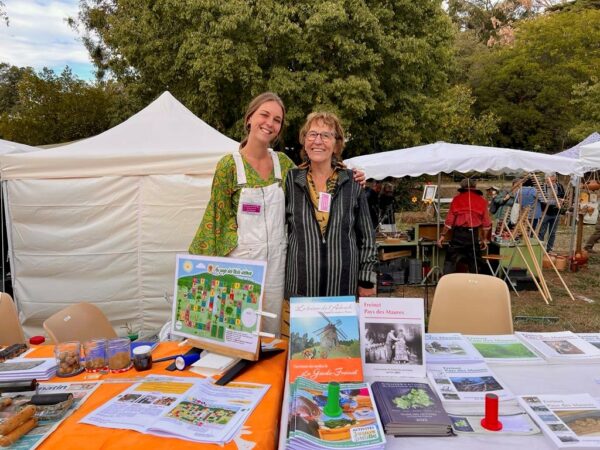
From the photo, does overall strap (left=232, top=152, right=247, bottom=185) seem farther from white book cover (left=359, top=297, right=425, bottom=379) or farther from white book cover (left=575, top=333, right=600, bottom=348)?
white book cover (left=575, top=333, right=600, bottom=348)

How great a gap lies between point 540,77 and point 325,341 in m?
23.4

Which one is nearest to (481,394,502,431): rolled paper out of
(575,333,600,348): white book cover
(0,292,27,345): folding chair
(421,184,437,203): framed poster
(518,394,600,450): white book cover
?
(518,394,600,450): white book cover

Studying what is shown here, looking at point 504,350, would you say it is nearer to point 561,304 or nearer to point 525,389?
point 525,389

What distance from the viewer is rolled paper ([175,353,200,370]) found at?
5.97 ft

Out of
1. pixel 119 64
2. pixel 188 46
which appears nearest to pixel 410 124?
pixel 188 46

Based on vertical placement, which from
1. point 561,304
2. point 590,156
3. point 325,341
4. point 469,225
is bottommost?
point 561,304

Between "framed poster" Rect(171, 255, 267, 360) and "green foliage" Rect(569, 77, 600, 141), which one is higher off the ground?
"green foliage" Rect(569, 77, 600, 141)

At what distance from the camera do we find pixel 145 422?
140 centimetres

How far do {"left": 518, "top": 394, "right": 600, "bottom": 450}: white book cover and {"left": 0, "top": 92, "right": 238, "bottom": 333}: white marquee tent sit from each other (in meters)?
3.49

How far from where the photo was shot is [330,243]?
2141mm

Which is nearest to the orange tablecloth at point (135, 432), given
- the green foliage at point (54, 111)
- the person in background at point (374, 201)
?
the person in background at point (374, 201)

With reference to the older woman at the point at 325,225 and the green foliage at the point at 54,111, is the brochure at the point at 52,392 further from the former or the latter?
the green foliage at the point at 54,111

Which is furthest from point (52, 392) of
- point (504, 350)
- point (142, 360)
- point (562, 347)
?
point (562, 347)

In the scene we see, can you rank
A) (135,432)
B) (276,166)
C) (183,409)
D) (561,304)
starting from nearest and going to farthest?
(135,432), (183,409), (276,166), (561,304)
